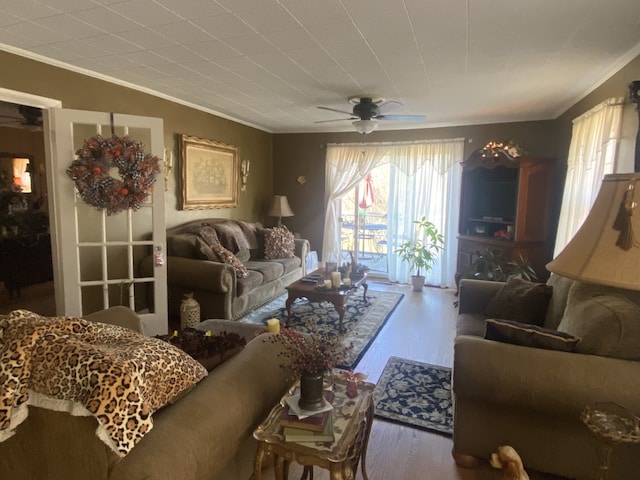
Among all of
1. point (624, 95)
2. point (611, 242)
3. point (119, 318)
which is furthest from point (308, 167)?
point (611, 242)

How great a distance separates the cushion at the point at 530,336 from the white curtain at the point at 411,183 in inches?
149

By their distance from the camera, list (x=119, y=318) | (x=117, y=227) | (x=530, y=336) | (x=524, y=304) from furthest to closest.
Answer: (x=117, y=227), (x=524, y=304), (x=119, y=318), (x=530, y=336)

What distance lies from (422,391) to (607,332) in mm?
1315

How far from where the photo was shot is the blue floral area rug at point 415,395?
2.37 metres

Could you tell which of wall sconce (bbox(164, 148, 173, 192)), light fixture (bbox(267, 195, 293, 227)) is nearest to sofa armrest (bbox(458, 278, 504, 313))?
wall sconce (bbox(164, 148, 173, 192))

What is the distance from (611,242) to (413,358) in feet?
7.75

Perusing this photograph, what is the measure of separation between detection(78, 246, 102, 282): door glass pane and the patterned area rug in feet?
4.84

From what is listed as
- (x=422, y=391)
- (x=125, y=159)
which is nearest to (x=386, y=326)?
(x=422, y=391)

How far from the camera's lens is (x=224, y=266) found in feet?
12.4

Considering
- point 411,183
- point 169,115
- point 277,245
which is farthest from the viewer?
point 411,183

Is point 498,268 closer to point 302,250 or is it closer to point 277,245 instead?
point 302,250

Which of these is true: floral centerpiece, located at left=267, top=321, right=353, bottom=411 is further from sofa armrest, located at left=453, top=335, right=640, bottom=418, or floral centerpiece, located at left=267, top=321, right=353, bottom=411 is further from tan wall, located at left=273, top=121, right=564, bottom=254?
tan wall, located at left=273, top=121, right=564, bottom=254

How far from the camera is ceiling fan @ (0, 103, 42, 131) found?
421 centimetres

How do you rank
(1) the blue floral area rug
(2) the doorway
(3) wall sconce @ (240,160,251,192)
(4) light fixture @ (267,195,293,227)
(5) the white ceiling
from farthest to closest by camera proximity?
(4) light fixture @ (267,195,293,227) → (3) wall sconce @ (240,160,251,192) → (2) the doorway → (1) the blue floral area rug → (5) the white ceiling
